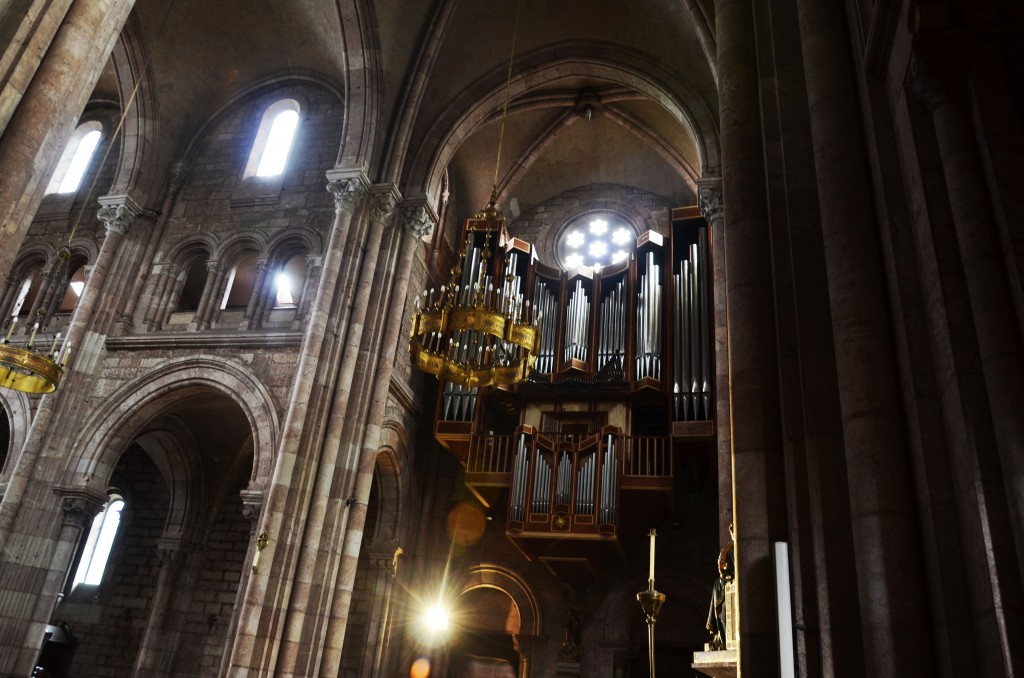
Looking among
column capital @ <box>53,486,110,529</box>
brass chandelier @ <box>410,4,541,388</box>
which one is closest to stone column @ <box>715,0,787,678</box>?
brass chandelier @ <box>410,4,541,388</box>

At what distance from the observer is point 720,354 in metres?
9.95

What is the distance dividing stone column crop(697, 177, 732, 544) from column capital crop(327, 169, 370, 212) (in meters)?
5.57

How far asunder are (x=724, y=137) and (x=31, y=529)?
11873 millimetres

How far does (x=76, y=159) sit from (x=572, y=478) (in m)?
13.0

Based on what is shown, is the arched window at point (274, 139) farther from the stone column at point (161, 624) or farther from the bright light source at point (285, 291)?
the stone column at point (161, 624)

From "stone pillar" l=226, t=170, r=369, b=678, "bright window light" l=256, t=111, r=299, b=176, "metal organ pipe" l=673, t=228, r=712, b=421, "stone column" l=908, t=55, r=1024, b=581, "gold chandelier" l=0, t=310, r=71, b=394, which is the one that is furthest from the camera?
"bright window light" l=256, t=111, r=299, b=176

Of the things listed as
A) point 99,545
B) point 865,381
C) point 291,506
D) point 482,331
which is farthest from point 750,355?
point 99,545

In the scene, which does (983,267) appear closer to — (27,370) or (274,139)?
(27,370)

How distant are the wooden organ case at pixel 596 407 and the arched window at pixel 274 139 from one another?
4256mm

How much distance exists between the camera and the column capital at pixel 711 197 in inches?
431

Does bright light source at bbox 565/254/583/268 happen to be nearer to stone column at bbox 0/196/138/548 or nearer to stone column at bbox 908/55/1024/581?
stone column at bbox 0/196/138/548

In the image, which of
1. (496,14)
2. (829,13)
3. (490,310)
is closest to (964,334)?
(829,13)

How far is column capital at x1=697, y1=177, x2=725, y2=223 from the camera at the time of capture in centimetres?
1095

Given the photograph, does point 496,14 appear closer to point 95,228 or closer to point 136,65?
point 136,65
